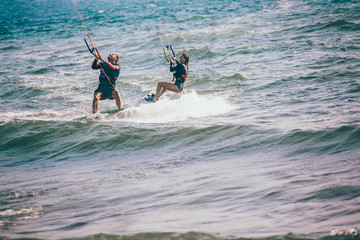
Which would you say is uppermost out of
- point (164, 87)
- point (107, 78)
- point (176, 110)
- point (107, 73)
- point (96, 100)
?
point (107, 73)

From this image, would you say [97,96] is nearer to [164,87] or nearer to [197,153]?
[164,87]

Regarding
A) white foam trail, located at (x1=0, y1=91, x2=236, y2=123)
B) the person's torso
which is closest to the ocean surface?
white foam trail, located at (x1=0, y1=91, x2=236, y2=123)

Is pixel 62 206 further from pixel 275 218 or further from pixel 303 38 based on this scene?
pixel 303 38

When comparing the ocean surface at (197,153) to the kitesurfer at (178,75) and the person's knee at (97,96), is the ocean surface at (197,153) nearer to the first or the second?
the kitesurfer at (178,75)

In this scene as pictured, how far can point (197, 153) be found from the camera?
7148 millimetres

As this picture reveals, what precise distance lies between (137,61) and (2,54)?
11.0 m

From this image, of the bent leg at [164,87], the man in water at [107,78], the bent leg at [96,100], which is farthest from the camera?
the bent leg at [164,87]

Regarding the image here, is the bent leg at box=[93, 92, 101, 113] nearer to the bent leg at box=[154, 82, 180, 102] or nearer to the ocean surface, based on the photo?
the ocean surface

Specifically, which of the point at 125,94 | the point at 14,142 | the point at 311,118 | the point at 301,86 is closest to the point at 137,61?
the point at 125,94

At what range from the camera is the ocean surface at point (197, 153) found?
171 inches

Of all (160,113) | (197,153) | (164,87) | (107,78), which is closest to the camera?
(197,153)

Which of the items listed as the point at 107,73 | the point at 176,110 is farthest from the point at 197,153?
the point at 107,73

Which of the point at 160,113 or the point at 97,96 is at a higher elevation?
the point at 97,96

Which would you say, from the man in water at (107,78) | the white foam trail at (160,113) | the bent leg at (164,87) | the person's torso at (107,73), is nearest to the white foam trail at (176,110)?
the white foam trail at (160,113)
